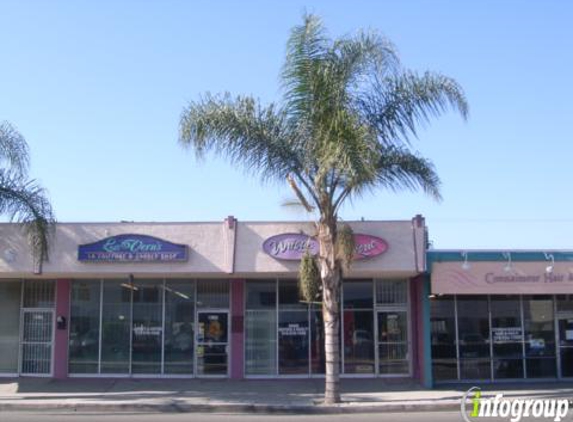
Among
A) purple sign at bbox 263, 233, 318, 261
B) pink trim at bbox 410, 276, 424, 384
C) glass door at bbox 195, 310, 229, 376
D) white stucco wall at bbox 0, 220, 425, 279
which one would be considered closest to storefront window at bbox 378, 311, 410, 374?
pink trim at bbox 410, 276, 424, 384

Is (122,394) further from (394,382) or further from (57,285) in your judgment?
(394,382)

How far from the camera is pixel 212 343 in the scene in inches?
894

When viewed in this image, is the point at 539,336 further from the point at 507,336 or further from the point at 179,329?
the point at 179,329

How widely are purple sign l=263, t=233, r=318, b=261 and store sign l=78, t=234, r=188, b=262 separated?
2440 mm

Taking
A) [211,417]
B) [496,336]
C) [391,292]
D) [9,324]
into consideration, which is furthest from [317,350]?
[9,324]

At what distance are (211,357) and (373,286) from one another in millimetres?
5469

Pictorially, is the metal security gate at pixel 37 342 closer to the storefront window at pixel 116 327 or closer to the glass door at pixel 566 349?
the storefront window at pixel 116 327

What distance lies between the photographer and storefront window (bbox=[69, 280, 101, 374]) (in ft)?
74.8

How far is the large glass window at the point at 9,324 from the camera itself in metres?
22.9

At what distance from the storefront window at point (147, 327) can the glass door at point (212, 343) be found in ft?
4.13

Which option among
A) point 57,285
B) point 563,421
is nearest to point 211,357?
point 57,285

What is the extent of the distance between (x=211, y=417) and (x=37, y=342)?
944cm

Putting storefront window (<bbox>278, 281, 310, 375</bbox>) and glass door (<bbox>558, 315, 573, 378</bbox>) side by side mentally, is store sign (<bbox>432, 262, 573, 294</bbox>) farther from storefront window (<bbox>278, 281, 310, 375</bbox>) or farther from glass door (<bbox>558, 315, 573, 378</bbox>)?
storefront window (<bbox>278, 281, 310, 375</bbox>)

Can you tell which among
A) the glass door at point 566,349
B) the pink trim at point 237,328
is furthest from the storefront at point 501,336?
the pink trim at point 237,328
